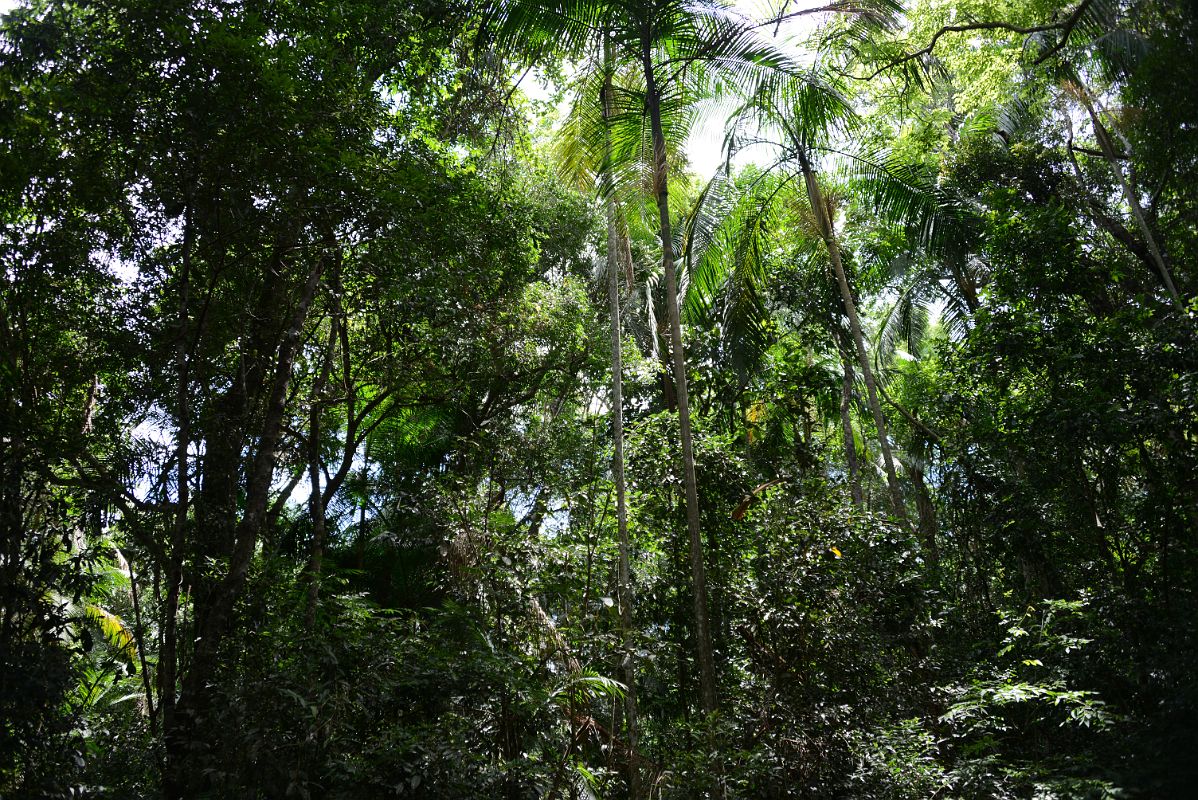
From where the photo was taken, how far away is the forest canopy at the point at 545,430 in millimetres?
5293

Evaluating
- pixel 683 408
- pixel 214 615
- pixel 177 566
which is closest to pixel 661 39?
pixel 683 408

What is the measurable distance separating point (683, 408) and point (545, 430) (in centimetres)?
280

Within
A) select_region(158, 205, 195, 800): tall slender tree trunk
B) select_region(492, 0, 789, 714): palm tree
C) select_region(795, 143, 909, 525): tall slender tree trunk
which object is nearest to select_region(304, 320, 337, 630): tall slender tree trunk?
select_region(158, 205, 195, 800): tall slender tree trunk

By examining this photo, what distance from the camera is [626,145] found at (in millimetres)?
7980

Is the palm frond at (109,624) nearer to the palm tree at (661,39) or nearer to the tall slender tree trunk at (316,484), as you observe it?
the tall slender tree trunk at (316,484)

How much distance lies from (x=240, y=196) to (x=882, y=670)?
21.4ft

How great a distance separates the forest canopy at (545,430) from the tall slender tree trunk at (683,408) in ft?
A: 0.16

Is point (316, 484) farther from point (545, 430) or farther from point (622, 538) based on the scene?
point (622, 538)

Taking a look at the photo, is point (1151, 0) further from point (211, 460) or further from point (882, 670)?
point (211, 460)

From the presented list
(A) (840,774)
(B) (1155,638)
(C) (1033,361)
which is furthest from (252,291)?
(B) (1155,638)

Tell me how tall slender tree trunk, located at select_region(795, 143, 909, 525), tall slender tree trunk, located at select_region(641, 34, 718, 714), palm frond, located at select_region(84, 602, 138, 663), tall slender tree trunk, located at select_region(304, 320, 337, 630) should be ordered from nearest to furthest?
1. tall slender tree trunk, located at select_region(641, 34, 718, 714)
2. tall slender tree trunk, located at select_region(304, 320, 337, 630)
3. tall slender tree trunk, located at select_region(795, 143, 909, 525)
4. palm frond, located at select_region(84, 602, 138, 663)

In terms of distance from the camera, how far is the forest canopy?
17.4 ft

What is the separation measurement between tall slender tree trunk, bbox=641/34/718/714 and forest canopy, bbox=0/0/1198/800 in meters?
0.05

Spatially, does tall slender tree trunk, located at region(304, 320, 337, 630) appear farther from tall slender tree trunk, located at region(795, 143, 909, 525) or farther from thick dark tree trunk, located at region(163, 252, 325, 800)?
tall slender tree trunk, located at region(795, 143, 909, 525)
